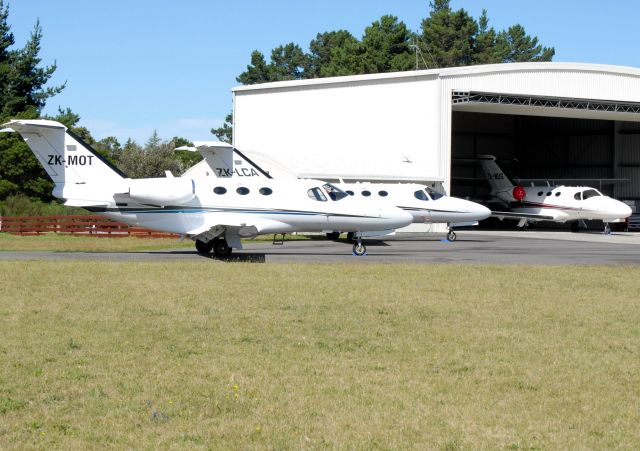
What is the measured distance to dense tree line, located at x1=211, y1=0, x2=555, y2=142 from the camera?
89.9m

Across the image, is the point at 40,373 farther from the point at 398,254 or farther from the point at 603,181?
the point at 603,181

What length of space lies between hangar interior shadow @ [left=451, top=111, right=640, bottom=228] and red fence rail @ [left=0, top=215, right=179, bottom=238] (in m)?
23.0

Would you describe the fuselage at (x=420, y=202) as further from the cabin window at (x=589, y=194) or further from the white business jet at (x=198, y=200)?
the cabin window at (x=589, y=194)

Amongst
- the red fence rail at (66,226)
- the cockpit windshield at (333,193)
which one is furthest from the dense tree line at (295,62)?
the cockpit windshield at (333,193)

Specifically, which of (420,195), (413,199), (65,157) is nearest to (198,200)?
(65,157)

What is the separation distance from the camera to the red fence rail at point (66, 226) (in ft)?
138

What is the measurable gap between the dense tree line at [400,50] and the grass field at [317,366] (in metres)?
66.8

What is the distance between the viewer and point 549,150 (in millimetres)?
62562

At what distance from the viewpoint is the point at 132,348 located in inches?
416

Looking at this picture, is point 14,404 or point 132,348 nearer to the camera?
point 14,404

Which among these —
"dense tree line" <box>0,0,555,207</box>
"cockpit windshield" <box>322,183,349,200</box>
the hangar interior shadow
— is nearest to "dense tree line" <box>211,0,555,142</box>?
"dense tree line" <box>0,0,555,207</box>

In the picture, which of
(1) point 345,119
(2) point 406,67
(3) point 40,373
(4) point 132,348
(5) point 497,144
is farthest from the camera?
(2) point 406,67

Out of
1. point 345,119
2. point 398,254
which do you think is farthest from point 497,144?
point 398,254

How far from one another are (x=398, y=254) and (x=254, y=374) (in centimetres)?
1940
